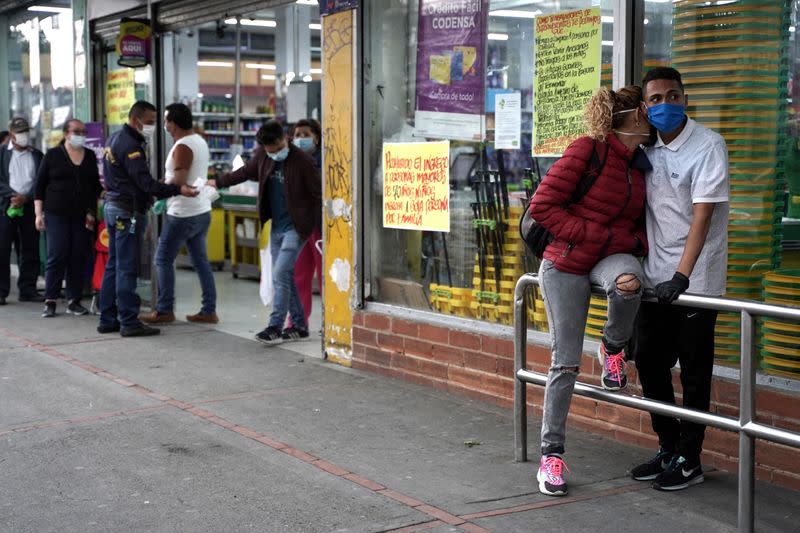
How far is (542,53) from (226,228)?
29.5ft

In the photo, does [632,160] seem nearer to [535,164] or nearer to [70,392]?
[535,164]

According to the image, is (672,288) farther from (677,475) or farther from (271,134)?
(271,134)

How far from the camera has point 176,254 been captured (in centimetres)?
963

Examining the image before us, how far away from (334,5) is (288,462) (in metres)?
3.72

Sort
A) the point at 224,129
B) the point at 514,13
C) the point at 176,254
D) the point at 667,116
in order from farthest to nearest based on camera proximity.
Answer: the point at 224,129
the point at 176,254
the point at 514,13
the point at 667,116

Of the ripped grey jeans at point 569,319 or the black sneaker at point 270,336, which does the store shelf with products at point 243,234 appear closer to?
the black sneaker at point 270,336

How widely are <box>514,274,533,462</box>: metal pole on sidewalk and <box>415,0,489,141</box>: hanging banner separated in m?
1.96

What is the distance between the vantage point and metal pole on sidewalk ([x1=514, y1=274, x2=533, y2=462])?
5055mm

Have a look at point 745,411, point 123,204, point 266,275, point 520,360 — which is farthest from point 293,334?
point 745,411

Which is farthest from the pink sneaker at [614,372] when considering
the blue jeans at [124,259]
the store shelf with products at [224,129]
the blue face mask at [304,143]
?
the store shelf with products at [224,129]

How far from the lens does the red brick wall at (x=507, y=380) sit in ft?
16.0

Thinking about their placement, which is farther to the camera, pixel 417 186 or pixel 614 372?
pixel 417 186

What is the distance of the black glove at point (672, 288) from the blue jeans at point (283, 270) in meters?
4.70

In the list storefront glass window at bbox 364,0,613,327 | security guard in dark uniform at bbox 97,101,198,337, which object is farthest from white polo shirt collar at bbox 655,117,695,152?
security guard in dark uniform at bbox 97,101,198,337
